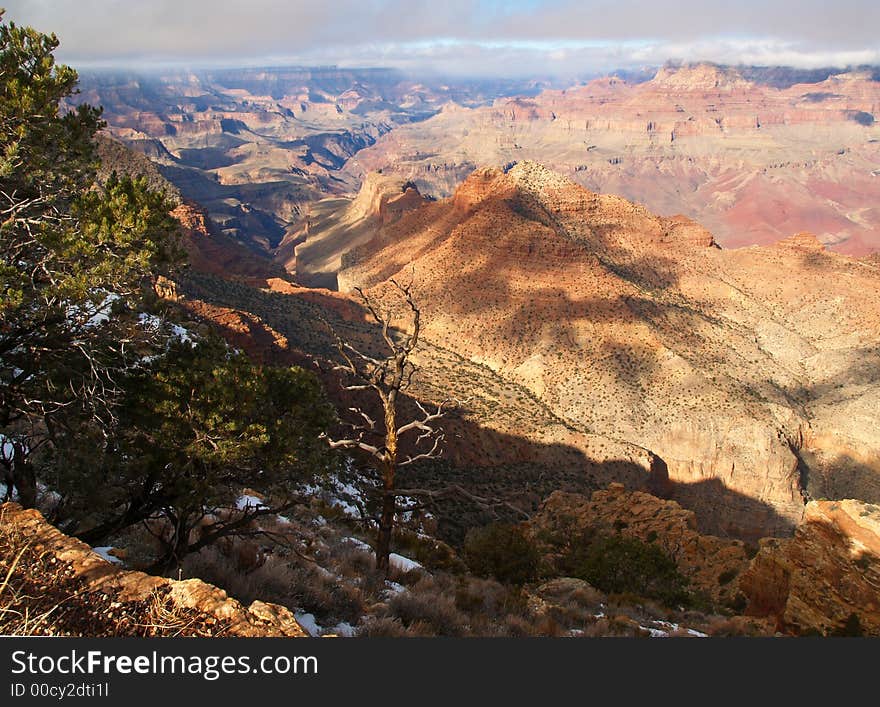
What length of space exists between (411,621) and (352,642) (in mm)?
4403

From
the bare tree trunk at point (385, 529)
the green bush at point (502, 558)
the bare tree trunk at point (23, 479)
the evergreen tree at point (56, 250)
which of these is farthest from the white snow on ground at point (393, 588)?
the green bush at point (502, 558)

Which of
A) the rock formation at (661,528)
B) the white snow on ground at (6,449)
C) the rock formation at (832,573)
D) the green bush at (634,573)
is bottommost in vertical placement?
the rock formation at (661,528)

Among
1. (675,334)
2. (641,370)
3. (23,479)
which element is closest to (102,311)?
(23,479)

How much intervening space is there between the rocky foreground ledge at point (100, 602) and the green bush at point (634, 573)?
53.6 feet

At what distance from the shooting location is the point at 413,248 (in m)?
87.1

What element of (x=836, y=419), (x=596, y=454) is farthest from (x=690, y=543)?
(x=836, y=419)

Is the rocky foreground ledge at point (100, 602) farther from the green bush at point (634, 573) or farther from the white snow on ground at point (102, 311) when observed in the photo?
the green bush at point (634, 573)

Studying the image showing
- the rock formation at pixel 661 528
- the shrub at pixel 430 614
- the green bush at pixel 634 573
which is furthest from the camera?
the rock formation at pixel 661 528

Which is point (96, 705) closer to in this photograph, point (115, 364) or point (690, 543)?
point (115, 364)

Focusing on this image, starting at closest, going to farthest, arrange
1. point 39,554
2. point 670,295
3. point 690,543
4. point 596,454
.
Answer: point 39,554 < point 690,543 < point 596,454 < point 670,295

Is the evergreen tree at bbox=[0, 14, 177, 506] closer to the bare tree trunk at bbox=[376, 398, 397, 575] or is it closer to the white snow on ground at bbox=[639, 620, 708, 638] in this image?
the bare tree trunk at bbox=[376, 398, 397, 575]

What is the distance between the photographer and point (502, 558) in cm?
1845

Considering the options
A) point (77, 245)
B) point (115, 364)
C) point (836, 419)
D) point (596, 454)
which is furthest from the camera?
point (836, 419)

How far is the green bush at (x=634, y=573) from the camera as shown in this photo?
63.4 ft
